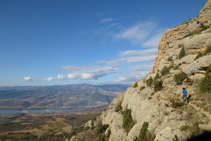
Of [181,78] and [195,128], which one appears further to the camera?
[181,78]

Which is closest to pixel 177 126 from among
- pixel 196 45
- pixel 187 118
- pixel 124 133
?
pixel 187 118

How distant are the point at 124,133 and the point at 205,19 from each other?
1740 inches

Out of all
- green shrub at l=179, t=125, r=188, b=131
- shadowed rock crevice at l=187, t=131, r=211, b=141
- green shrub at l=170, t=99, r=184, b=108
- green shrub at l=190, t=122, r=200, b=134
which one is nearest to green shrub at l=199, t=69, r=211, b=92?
green shrub at l=170, t=99, r=184, b=108

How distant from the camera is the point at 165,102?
64.6ft

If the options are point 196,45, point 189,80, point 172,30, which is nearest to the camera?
point 189,80

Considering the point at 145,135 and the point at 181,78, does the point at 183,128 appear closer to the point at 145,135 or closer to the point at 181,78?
the point at 145,135

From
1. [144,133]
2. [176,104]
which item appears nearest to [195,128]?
[176,104]

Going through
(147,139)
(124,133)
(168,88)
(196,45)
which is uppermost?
(196,45)

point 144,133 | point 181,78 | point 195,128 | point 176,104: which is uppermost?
point 181,78

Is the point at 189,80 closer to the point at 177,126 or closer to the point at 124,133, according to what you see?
the point at 177,126

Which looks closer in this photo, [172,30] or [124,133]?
[124,133]

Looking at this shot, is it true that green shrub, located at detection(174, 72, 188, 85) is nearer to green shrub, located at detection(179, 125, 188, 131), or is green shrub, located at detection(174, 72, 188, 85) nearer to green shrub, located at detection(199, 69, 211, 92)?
green shrub, located at detection(199, 69, 211, 92)

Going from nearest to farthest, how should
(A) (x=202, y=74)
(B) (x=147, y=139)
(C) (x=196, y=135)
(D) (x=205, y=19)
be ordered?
(C) (x=196, y=135) → (B) (x=147, y=139) → (A) (x=202, y=74) → (D) (x=205, y=19)

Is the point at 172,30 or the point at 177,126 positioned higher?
the point at 172,30
